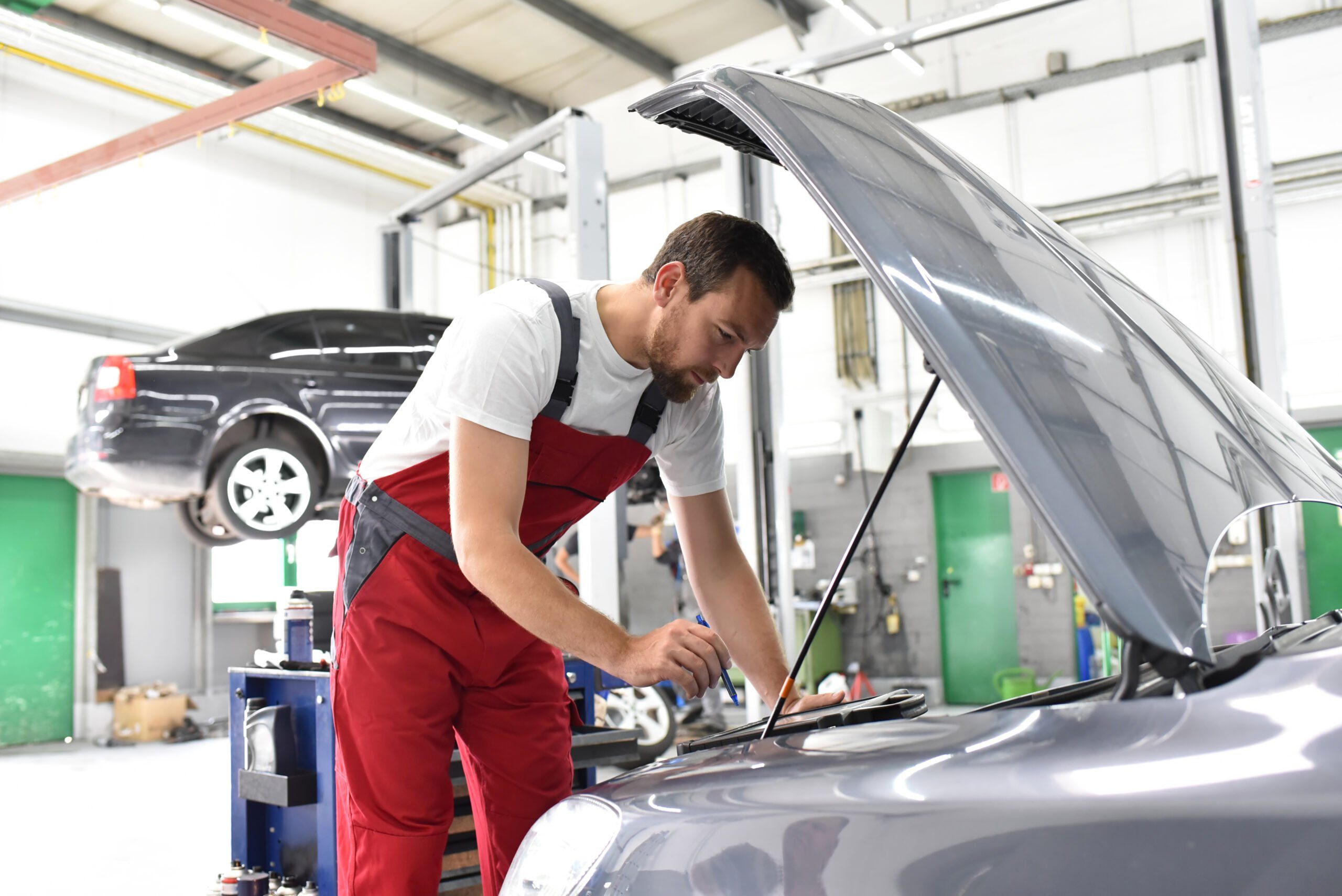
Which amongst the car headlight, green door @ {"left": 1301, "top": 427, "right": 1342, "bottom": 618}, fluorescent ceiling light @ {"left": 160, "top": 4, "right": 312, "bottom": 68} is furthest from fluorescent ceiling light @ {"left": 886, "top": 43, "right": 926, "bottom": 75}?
the car headlight

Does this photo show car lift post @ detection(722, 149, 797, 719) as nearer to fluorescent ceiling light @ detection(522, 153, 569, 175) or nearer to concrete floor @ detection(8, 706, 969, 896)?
concrete floor @ detection(8, 706, 969, 896)

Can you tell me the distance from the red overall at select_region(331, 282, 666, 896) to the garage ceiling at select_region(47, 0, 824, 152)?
8640mm

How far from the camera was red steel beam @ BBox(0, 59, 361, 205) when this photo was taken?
18.9ft

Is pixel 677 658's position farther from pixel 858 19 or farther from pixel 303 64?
pixel 303 64

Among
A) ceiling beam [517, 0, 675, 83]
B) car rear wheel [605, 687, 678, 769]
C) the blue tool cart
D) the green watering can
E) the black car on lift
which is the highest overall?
ceiling beam [517, 0, 675, 83]

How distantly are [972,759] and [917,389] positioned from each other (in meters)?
9.63

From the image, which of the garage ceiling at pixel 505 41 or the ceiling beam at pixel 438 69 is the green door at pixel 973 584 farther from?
the ceiling beam at pixel 438 69

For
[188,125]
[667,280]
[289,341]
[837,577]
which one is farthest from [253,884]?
[188,125]

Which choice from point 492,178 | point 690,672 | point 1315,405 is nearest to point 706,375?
point 690,672

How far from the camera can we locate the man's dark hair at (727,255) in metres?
1.42

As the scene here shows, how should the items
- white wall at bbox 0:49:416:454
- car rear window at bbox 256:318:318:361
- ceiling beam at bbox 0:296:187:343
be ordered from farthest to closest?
white wall at bbox 0:49:416:454 < ceiling beam at bbox 0:296:187:343 < car rear window at bbox 256:318:318:361

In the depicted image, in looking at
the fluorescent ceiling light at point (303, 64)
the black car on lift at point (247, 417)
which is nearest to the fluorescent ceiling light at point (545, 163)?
the fluorescent ceiling light at point (303, 64)

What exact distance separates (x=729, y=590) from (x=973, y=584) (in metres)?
8.52

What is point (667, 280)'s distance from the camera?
1.47 m
